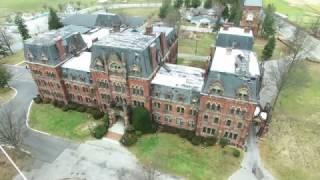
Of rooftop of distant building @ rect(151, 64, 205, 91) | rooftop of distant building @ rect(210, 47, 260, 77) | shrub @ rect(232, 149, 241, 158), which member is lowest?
shrub @ rect(232, 149, 241, 158)

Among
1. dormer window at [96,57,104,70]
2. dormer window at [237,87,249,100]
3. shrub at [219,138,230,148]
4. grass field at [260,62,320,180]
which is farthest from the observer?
dormer window at [96,57,104,70]

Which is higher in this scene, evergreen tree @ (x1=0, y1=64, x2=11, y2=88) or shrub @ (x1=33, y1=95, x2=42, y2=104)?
evergreen tree @ (x1=0, y1=64, x2=11, y2=88)

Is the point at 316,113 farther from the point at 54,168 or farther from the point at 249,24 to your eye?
the point at 54,168

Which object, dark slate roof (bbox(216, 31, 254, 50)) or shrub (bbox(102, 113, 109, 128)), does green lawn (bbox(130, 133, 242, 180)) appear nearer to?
shrub (bbox(102, 113, 109, 128))

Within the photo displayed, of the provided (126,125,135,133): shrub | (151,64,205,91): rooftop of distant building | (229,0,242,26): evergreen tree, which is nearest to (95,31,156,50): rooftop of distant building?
(151,64,205,91): rooftop of distant building

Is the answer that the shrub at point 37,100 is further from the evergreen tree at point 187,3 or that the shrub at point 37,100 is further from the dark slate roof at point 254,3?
the evergreen tree at point 187,3

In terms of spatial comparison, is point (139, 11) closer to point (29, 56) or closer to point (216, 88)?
point (29, 56)
